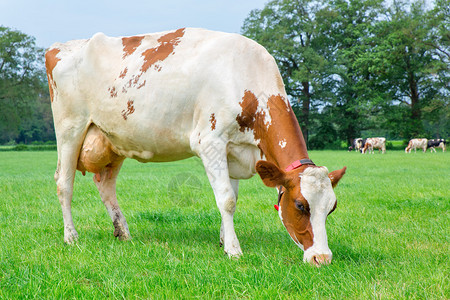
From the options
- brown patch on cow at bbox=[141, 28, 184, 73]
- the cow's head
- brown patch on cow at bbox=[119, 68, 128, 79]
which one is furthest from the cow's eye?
brown patch on cow at bbox=[119, 68, 128, 79]

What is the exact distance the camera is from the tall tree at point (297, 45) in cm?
4669

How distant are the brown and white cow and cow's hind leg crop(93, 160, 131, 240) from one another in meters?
0.01

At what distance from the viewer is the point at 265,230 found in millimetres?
5113

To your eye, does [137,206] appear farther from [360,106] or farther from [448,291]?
[360,106]

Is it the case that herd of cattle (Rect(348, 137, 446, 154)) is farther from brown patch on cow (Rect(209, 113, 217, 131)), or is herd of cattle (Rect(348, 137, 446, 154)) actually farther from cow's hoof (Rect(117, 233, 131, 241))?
brown patch on cow (Rect(209, 113, 217, 131))

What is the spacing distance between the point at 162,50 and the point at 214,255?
7.55 feet

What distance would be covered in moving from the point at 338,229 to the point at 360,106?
4249 cm

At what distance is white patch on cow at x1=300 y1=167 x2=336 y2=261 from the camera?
323cm

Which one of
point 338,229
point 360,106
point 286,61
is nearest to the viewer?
point 338,229

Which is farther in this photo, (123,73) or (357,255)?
(123,73)

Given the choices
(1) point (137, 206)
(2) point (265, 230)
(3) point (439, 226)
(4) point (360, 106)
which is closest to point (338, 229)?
(2) point (265, 230)

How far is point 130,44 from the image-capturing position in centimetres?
491

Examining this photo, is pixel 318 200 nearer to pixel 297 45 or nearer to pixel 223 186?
pixel 223 186

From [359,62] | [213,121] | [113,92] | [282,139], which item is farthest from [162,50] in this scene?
[359,62]
